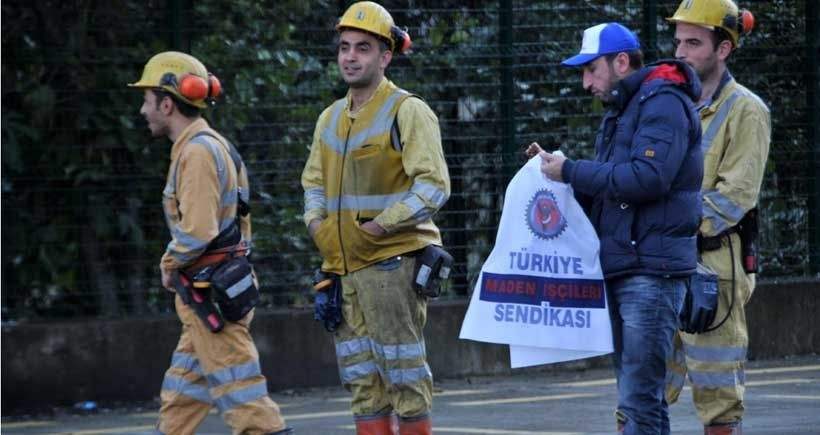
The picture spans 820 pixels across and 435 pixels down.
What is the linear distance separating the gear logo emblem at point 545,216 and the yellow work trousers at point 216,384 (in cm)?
164

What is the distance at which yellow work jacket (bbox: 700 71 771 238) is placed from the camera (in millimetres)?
7586

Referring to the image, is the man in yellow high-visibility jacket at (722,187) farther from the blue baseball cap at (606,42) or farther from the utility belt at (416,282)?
the utility belt at (416,282)

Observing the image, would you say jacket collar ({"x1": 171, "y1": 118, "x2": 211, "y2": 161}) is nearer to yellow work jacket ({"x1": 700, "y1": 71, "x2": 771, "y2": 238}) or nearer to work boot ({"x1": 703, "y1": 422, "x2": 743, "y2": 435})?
yellow work jacket ({"x1": 700, "y1": 71, "x2": 771, "y2": 238})

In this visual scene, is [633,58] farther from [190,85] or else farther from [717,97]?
[190,85]

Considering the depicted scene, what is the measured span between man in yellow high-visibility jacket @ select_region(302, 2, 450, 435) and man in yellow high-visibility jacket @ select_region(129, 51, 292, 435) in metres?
0.46

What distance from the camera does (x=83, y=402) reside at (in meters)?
10.9

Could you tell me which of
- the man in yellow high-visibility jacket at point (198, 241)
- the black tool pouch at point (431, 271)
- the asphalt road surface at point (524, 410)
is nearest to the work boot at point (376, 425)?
the man in yellow high-visibility jacket at point (198, 241)

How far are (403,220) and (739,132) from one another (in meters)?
1.54

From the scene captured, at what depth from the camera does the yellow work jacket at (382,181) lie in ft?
24.7

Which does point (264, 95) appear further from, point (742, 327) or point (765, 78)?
point (742, 327)

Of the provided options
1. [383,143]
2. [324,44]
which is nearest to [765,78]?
[324,44]

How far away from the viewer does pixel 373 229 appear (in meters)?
7.55

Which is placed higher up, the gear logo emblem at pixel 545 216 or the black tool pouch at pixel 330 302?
the gear logo emblem at pixel 545 216

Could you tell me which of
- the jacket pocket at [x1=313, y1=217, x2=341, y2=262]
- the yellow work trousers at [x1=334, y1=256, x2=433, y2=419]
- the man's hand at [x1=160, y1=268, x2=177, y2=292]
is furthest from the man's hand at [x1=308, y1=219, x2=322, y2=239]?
the man's hand at [x1=160, y1=268, x2=177, y2=292]
